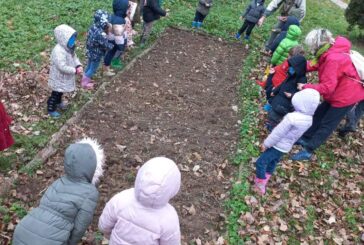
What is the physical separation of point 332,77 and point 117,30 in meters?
4.43

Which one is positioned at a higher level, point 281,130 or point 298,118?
point 298,118

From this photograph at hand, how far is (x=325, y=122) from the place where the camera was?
687cm

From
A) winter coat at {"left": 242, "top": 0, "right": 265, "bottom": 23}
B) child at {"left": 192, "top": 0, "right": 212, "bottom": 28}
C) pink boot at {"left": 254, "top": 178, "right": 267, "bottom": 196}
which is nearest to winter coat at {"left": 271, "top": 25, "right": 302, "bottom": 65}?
winter coat at {"left": 242, "top": 0, "right": 265, "bottom": 23}

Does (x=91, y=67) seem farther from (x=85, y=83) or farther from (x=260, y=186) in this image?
(x=260, y=186)

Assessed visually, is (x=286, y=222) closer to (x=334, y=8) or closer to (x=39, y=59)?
(x=39, y=59)

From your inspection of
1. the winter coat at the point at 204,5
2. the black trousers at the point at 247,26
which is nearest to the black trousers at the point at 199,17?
the winter coat at the point at 204,5

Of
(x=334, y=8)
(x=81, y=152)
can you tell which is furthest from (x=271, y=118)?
(x=334, y=8)

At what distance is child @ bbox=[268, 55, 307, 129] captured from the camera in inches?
263

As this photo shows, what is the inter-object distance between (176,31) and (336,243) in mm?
7825

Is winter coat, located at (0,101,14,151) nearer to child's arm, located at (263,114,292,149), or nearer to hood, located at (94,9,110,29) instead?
hood, located at (94,9,110,29)

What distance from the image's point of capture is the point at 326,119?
6859 millimetres

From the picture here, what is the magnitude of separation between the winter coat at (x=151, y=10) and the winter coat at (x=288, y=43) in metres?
3.27

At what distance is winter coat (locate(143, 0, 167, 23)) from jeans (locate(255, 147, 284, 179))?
534 cm

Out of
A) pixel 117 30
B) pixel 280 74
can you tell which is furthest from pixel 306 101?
pixel 117 30
